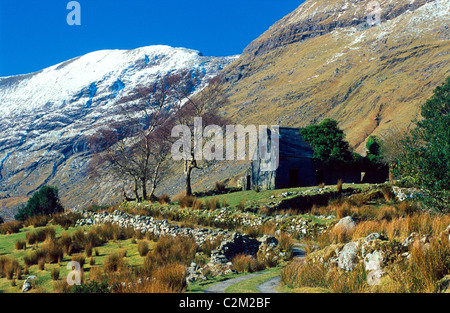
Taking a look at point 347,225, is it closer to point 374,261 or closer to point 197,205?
point 374,261

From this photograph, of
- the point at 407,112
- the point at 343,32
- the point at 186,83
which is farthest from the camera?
the point at 343,32

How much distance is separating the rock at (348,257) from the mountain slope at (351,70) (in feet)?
214

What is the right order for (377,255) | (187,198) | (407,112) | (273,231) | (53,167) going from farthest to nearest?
(53,167) < (407,112) < (187,198) < (273,231) < (377,255)

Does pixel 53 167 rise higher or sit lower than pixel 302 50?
lower

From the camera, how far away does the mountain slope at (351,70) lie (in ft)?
294

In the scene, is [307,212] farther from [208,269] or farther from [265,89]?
[265,89]

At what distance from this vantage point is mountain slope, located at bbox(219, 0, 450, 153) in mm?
89625

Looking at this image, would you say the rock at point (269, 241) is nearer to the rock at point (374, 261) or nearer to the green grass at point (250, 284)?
the green grass at point (250, 284)

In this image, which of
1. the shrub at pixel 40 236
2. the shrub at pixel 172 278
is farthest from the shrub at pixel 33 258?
the shrub at pixel 172 278

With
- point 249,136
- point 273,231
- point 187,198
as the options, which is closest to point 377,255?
point 273,231

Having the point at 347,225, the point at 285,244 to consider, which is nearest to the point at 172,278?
the point at 285,244

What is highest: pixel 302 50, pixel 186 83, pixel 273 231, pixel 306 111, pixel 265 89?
pixel 302 50
